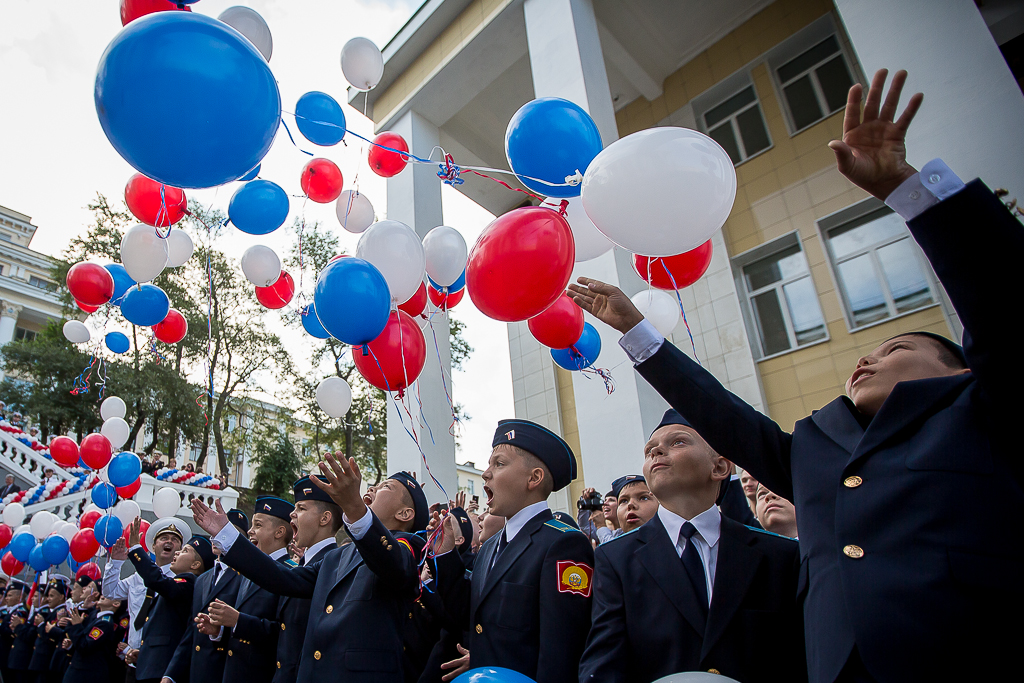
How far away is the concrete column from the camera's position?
26.7 feet

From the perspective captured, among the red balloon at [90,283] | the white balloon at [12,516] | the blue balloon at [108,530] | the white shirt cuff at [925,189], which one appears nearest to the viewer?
the white shirt cuff at [925,189]

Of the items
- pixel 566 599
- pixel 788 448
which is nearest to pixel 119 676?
pixel 566 599

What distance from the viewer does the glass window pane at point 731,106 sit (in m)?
9.43

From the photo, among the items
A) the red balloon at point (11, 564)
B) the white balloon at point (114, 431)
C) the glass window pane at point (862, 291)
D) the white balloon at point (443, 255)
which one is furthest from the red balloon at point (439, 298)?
the red balloon at point (11, 564)

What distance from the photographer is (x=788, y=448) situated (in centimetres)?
170

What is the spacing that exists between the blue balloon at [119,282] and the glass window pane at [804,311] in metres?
8.47

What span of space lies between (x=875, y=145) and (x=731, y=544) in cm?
→ 128

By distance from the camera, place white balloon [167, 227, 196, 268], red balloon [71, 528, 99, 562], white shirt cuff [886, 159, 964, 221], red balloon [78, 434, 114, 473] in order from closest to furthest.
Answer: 1. white shirt cuff [886, 159, 964, 221]
2. white balloon [167, 227, 196, 268]
3. red balloon [78, 434, 114, 473]
4. red balloon [71, 528, 99, 562]

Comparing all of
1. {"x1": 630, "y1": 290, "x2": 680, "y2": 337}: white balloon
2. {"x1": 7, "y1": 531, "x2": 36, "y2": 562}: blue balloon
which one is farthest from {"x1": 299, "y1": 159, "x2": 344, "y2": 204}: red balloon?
{"x1": 7, "y1": 531, "x2": 36, "y2": 562}: blue balloon

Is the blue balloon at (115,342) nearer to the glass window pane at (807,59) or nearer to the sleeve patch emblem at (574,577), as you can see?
the sleeve patch emblem at (574,577)

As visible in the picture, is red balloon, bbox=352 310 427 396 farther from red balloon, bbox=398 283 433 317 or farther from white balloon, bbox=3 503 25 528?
white balloon, bbox=3 503 25 528

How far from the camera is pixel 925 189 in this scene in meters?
1.27

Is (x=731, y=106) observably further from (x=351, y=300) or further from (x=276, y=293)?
(x=351, y=300)

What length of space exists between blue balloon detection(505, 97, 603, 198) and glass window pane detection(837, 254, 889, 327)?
622cm
